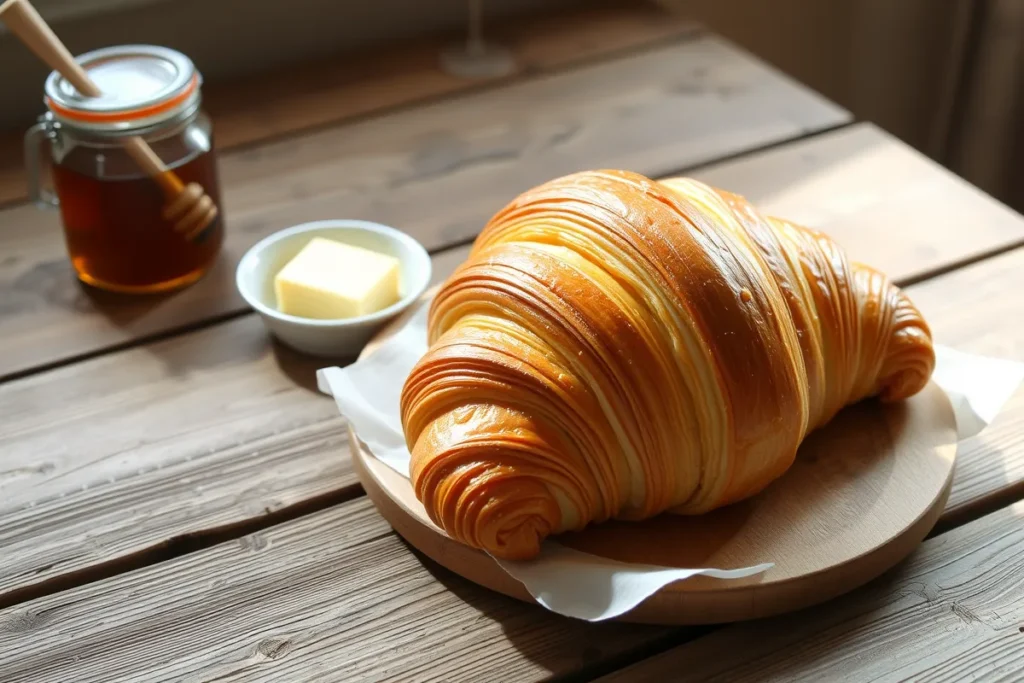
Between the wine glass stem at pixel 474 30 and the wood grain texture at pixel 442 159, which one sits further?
the wine glass stem at pixel 474 30

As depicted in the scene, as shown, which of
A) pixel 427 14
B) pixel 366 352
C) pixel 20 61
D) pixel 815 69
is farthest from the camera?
pixel 815 69

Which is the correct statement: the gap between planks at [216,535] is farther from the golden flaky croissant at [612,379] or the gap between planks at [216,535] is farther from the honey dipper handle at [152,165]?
the honey dipper handle at [152,165]

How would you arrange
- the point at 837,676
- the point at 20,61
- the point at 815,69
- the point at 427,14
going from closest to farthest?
1. the point at 837,676
2. the point at 20,61
3. the point at 427,14
4. the point at 815,69

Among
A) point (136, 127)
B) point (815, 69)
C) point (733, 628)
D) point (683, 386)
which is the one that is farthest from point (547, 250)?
point (815, 69)

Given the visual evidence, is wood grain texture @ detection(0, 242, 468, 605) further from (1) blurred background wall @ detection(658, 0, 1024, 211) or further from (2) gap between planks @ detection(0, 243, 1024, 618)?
(1) blurred background wall @ detection(658, 0, 1024, 211)

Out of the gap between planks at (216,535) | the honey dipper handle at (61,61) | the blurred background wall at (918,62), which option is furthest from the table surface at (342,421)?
the blurred background wall at (918,62)

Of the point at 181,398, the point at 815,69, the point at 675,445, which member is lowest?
the point at 815,69

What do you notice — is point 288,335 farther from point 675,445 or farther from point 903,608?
point 903,608
